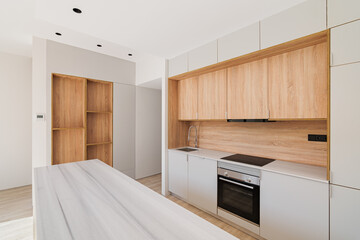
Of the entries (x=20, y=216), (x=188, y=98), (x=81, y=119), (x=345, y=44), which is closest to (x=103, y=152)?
(x=81, y=119)

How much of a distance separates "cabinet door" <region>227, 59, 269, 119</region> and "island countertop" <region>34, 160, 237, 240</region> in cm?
169

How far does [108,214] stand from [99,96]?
11.0 ft

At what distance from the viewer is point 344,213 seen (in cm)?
139

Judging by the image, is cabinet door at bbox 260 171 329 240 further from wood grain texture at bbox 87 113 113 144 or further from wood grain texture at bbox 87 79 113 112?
wood grain texture at bbox 87 79 113 112

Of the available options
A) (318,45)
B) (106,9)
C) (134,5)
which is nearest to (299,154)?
(318,45)

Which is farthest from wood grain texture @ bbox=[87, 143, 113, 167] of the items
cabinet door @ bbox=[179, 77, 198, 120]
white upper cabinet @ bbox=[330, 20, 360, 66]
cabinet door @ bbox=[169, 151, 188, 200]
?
white upper cabinet @ bbox=[330, 20, 360, 66]

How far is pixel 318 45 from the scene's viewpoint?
1706 millimetres

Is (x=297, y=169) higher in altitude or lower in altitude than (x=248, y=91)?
lower

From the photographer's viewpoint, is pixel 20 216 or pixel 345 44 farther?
pixel 20 216

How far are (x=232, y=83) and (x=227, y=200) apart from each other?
1.68 metres

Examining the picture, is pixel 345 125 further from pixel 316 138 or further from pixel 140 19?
pixel 140 19

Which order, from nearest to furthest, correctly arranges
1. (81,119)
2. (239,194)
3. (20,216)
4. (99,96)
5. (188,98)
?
1. (239,194)
2. (20,216)
3. (188,98)
4. (81,119)
5. (99,96)

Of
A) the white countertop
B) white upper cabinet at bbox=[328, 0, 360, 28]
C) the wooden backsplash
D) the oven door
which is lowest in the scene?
the oven door

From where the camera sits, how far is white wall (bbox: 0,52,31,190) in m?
3.40
